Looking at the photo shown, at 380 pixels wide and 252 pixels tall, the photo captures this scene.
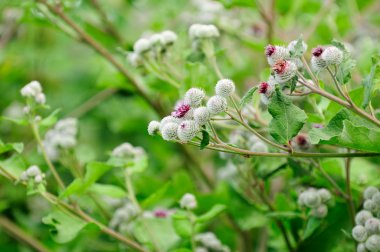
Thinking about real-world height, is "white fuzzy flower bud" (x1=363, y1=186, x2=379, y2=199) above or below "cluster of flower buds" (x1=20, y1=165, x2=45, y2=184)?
below

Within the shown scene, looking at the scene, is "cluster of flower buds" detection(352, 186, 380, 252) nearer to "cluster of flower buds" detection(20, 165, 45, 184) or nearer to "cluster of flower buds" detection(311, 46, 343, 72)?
"cluster of flower buds" detection(311, 46, 343, 72)

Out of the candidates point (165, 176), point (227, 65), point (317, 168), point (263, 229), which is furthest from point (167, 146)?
point (317, 168)

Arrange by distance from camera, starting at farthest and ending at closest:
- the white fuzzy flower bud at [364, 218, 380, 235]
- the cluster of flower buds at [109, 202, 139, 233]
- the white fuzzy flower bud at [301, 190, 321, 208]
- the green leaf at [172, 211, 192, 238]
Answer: the cluster of flower buds at [109, 202, 139, 233] → the green leaf at [172, 211, 192, 238] → the white fuzzy flower bud at [301, 190, 321, 208] → the white fuzzy flower bud at [364, 218, 380, 235]

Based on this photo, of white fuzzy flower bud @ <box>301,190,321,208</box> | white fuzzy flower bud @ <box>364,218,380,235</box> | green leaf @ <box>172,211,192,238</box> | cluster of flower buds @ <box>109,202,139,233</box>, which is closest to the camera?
white fuzzy flower bud @ <box>364,218,380,235</box>

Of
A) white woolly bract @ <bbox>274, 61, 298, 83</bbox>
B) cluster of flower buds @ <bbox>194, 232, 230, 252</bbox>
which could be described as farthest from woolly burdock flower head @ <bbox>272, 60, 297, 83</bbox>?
cluster of flower buds @ <bbox>194, 232, 230, 252</bbox>

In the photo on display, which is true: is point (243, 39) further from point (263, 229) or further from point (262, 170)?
point (262, 170)

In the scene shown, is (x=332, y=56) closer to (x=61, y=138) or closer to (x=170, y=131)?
(x=170, y=131)

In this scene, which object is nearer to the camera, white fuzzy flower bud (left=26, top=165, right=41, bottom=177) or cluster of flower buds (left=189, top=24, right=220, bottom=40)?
white fuzzy flower bud (left=26, top=165, right=41, bottom=177)

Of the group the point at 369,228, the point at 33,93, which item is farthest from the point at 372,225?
the point at 33,93
